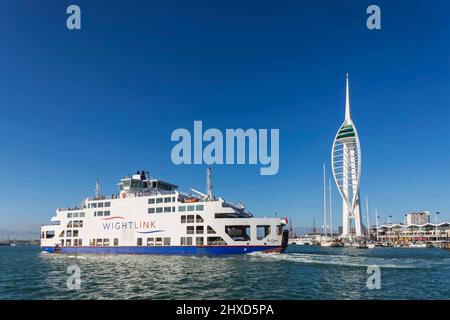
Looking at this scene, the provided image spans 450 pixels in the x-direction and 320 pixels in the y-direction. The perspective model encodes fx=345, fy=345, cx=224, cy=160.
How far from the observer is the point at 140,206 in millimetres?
56375

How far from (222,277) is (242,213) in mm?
25698

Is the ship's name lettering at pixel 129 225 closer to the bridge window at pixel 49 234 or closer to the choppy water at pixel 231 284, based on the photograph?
the bridge window at pixel 49 234

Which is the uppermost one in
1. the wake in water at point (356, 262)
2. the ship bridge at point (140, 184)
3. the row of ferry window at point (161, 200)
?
the ship bridge at point (140, 184)

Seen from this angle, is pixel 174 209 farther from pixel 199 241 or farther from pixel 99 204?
pixel 99 204

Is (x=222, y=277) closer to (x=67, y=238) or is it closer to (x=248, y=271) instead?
(x=248, y=271)

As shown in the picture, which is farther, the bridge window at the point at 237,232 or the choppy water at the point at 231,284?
the bridge window at the point at 237,232

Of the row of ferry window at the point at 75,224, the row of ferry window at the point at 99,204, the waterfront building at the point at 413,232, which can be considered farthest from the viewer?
the waterfront building at the point at 413,232

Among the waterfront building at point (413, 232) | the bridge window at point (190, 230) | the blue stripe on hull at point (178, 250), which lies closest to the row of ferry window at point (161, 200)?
the bridge window at point (190, 230)

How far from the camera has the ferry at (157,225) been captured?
49.8 m

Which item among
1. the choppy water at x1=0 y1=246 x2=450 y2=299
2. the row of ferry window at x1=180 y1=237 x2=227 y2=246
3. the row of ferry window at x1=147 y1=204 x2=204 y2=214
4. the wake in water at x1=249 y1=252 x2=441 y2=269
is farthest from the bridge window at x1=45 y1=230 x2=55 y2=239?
the wake in water at x1=249 y1=252 x2=441 y2=269

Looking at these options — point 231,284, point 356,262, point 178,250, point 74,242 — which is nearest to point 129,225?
point 178,250

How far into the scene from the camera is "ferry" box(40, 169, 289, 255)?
163 ft

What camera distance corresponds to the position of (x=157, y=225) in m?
54.8
